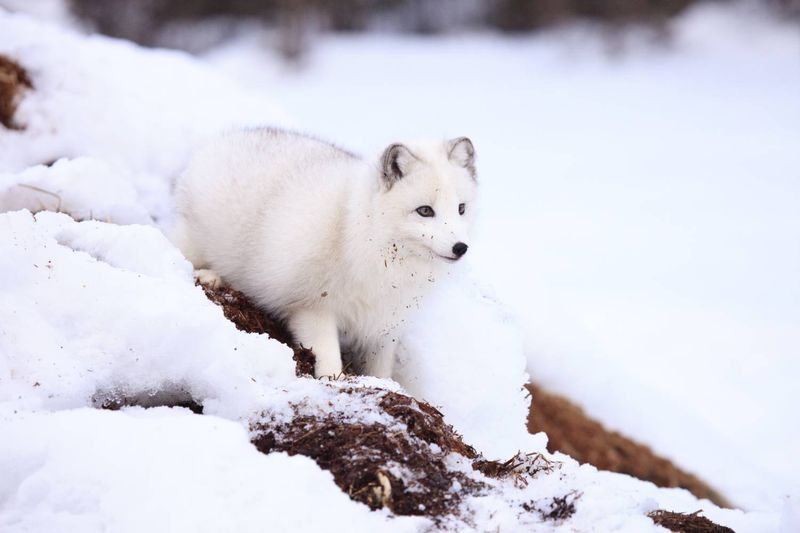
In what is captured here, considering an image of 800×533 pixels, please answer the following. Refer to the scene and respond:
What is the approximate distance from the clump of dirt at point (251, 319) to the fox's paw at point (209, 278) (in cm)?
3

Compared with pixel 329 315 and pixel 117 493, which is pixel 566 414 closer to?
pixel 329 315

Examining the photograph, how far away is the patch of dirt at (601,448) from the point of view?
500 cm

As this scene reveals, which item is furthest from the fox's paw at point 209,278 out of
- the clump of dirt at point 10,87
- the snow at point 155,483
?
the clump of dirt at point 10,87

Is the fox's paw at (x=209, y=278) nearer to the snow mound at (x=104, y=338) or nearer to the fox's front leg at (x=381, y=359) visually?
the fox's front leg at (x=381, y=359)

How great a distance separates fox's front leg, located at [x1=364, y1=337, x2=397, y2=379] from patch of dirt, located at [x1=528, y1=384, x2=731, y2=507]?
68.5 inches

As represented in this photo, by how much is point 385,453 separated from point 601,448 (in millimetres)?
3453

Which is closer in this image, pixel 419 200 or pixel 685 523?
pixel 685 523

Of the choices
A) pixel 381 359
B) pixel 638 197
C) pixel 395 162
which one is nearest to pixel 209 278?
pixel 381 359

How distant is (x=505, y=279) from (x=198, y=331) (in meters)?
4.00

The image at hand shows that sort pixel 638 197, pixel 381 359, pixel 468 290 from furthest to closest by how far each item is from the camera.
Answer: pixel 638 197 → pixel 468 290 → pixel 381 359

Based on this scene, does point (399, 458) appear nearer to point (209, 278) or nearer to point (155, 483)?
point (155, 483)

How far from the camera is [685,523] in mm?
2141

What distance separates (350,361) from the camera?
3.66m

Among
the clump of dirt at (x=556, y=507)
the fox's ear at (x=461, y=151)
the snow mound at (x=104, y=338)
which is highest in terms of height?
the fox's ear at (x=461, y=151)
